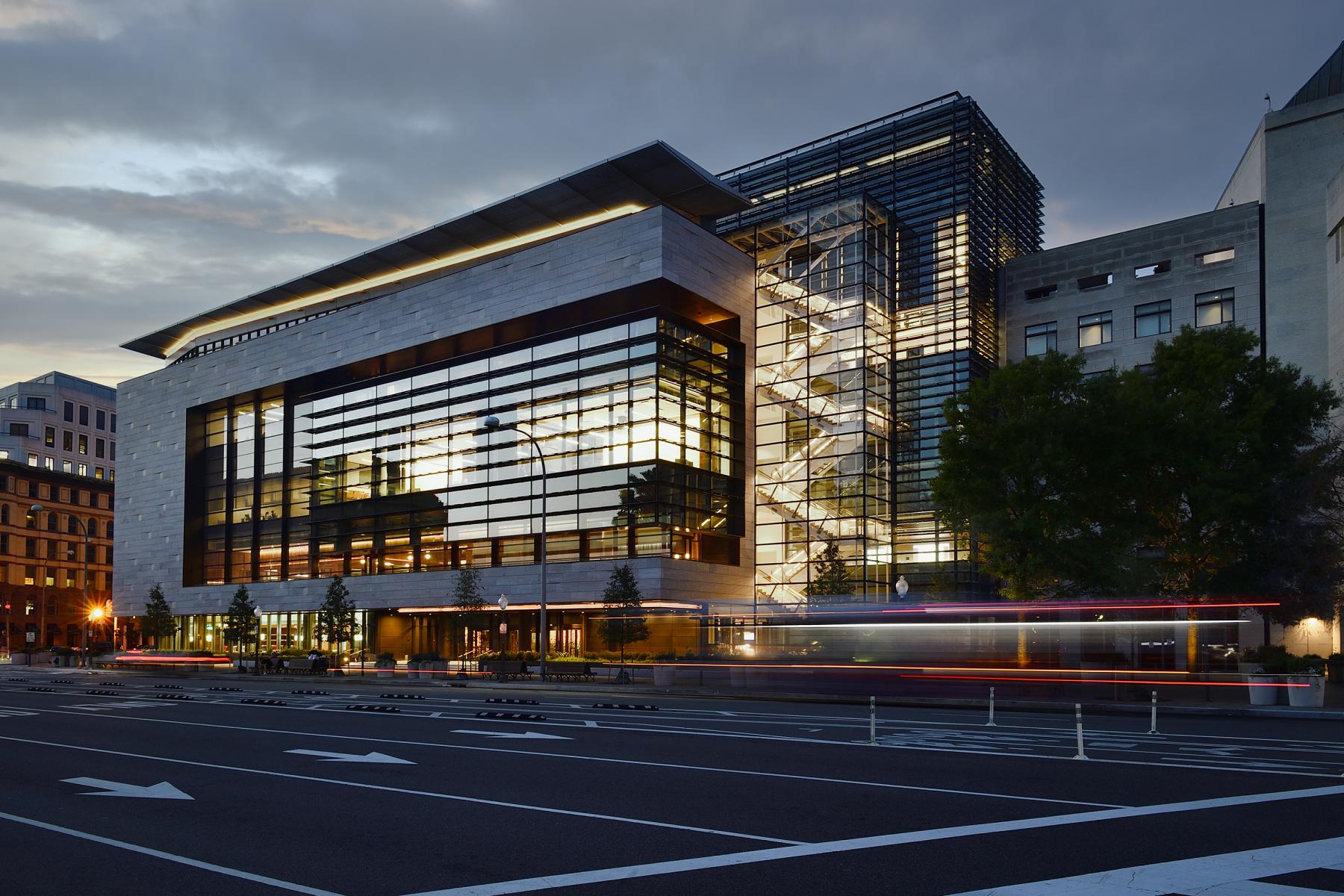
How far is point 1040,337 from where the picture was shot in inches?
2520

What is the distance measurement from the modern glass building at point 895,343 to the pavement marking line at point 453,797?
150 feet

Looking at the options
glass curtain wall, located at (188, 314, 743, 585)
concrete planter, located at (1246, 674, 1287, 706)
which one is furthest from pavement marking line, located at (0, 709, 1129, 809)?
glass curtain wall, located at (188, 314, 743, 585)

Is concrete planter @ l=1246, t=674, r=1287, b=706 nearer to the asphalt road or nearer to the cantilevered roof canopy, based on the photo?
the asphalt road

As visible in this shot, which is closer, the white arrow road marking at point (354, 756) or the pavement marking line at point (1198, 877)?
the pavement marking line at point (1198, 877)

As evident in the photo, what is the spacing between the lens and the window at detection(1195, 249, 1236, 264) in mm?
58438

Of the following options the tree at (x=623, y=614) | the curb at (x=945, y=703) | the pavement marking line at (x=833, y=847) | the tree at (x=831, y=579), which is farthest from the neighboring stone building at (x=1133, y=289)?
the pavement marking line at (x=833, y=847)

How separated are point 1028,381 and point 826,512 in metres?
23.9

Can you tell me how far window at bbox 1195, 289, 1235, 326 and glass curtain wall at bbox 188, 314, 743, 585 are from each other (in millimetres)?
25350

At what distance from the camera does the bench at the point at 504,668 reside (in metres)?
48.1

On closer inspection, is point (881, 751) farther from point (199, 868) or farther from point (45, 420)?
point (45, 420)

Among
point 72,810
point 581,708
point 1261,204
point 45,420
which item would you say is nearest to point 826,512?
point 1261,204

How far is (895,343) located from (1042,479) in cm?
2566

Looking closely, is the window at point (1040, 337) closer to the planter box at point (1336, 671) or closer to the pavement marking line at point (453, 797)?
the planter box at point (1336, 671)

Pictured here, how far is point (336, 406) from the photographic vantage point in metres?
75.2
